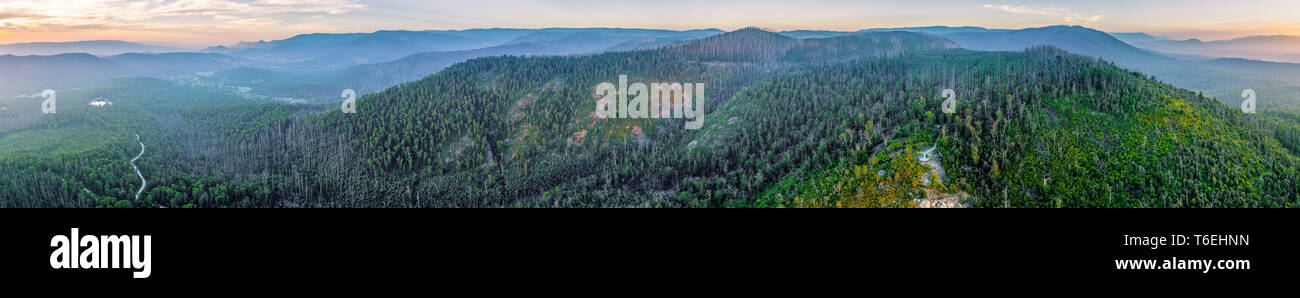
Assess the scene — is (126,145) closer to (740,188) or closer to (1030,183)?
(740,188)

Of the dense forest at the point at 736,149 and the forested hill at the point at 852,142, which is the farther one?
the dense forest at the point at 736,149

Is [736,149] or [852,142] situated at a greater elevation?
[852,142]

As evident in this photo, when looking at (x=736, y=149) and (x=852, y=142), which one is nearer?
(x=852, y=142)

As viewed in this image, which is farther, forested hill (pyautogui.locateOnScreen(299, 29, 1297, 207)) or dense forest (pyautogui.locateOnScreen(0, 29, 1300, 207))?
dense forest (pyautogui.locateOnScreen(0, 29, 1300, 207))

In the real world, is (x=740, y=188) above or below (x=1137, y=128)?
below
